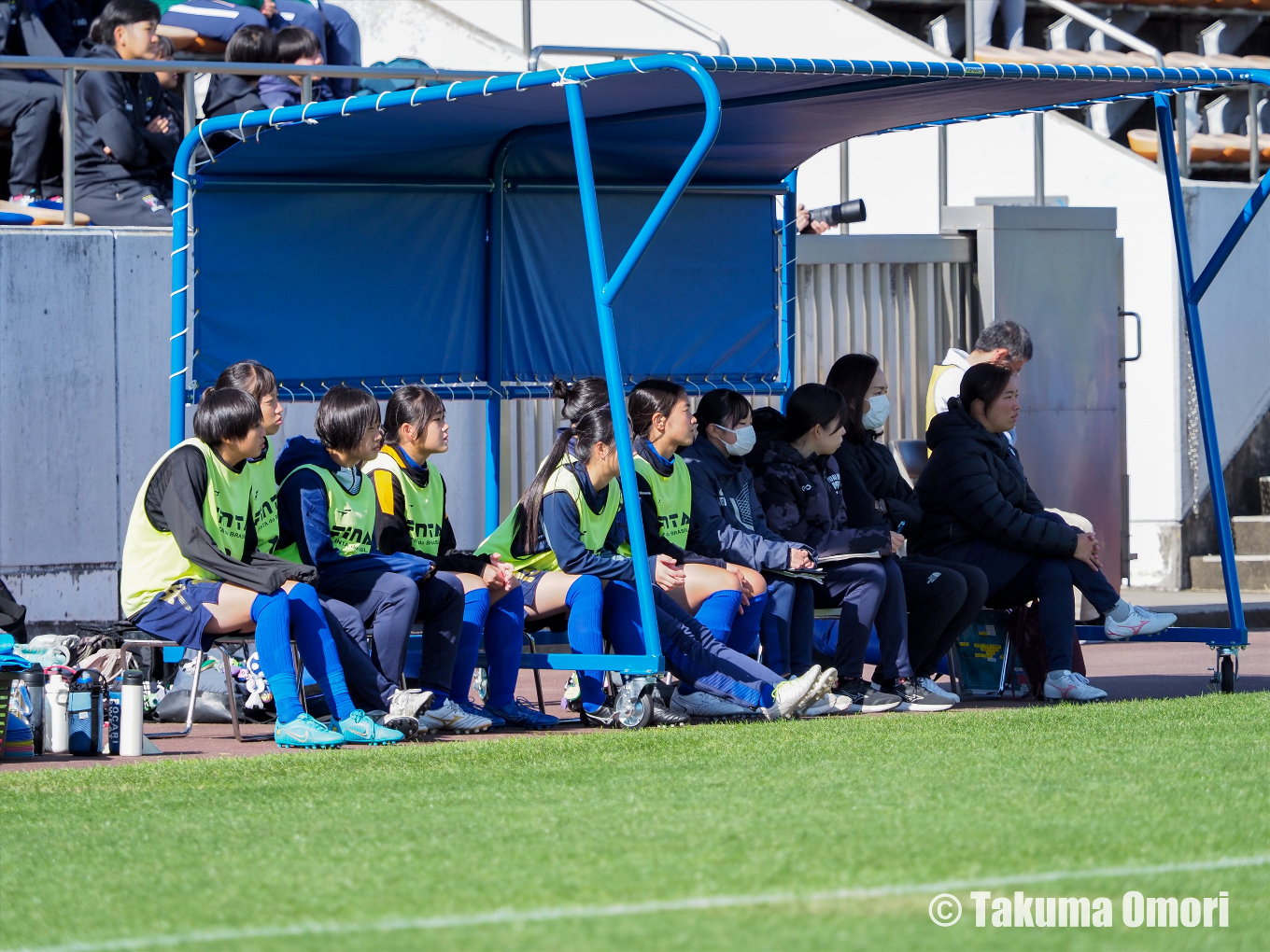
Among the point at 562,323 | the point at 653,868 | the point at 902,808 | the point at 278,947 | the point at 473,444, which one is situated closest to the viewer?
the point at 278,947

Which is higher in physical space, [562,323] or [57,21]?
[57,21]

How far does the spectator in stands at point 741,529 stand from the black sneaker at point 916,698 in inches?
17.4

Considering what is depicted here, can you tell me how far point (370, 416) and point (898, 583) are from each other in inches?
92.4

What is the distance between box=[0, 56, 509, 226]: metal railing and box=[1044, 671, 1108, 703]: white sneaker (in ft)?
14.9

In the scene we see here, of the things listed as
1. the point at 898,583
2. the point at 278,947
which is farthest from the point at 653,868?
the point at 898,583

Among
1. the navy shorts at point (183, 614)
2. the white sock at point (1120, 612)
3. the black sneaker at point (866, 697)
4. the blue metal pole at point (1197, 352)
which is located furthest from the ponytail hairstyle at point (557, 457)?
the blue metal pole at point (1197, 352)

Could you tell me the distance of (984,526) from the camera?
8.84 metres

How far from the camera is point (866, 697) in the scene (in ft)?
27.6

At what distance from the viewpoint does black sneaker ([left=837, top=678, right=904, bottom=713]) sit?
27.5 feet

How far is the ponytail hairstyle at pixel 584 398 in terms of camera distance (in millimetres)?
8578

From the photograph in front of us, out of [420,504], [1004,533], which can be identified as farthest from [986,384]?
[420,504]

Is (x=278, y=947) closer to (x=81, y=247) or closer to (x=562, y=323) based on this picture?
(x=562, y=323)

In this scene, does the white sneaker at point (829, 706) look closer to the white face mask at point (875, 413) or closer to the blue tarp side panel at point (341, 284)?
the white face mask at point (875, 413)

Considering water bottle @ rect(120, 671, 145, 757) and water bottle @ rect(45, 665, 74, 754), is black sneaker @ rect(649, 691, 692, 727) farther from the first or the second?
water bottle @ rect(45, 665, 74, 754)
